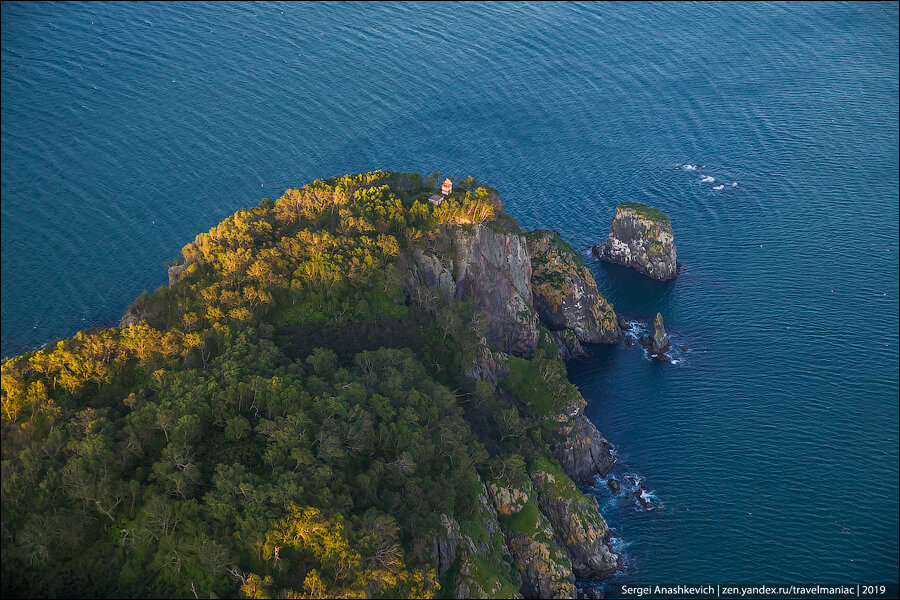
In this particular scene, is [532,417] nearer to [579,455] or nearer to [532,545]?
[579,455]

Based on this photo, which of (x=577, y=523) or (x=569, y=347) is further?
(x=569, y=347)

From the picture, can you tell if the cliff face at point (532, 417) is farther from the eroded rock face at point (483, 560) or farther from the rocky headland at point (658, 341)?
the rocky headland at point (658, 341)

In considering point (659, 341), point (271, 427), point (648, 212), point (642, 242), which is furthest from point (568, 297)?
point (271, 427)

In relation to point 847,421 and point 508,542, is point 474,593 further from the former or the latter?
point 847,421

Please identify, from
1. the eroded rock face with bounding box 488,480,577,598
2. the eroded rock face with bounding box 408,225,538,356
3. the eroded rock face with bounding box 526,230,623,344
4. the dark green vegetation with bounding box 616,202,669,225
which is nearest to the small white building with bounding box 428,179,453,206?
the eroded rock face with bounding box 408,225,538,356

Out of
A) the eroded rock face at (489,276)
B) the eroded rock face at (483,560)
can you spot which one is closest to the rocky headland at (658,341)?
the eroded rock face at (489,276)
